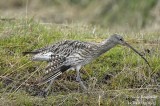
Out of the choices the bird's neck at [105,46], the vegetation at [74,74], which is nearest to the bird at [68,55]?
the bird's neck at [105,46]

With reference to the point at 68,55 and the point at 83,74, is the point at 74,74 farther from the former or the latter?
the point at 68,55

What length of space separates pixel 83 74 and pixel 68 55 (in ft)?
2.02

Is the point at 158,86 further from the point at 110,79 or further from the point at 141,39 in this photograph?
the point at 141,39

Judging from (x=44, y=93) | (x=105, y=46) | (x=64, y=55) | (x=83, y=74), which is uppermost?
(x=105, y=46)

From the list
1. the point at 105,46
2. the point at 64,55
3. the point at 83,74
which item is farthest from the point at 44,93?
the point at 105,46

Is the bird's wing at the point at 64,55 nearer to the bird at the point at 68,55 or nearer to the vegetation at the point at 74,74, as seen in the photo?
the bird at the point at 68,55

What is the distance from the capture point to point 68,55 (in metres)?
8.16

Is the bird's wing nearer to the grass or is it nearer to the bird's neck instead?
the bird's neck

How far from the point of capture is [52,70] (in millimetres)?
8055

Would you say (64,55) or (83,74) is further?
(83,74)

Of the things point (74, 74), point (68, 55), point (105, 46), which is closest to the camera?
point (68, 55)

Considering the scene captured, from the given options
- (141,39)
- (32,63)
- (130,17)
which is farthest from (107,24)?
(32,63)

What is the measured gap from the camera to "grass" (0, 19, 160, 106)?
7.89 metres

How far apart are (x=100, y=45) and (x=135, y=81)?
0.72 meters
